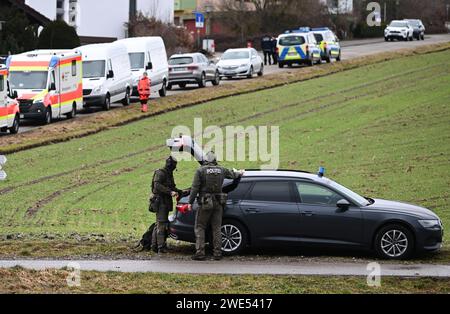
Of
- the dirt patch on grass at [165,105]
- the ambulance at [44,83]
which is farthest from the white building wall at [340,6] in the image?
the ambulance at [44,83]

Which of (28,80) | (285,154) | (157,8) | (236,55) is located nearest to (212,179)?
(285,154)

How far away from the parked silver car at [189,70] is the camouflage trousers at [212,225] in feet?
107

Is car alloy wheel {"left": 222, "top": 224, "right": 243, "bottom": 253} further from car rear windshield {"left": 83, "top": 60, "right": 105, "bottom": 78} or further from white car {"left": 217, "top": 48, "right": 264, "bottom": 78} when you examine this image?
white car {"left": 217, "top": 48, "right": 264, "bottom": 78}

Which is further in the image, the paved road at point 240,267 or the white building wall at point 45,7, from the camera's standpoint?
the white building wall at point 45,7

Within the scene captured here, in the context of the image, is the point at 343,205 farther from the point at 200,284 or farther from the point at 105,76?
the point at 105,76

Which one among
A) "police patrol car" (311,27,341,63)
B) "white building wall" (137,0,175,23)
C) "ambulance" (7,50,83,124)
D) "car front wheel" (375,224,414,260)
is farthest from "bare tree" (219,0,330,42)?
"car front wheel" (375,224,414,260)

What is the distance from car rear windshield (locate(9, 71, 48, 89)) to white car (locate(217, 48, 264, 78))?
1612cm

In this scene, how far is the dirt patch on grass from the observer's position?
1315 inches

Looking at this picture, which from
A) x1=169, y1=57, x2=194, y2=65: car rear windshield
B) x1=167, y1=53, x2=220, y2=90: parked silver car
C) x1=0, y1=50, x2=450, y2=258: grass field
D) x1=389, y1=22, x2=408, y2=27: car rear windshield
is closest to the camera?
x1=0, y1=50, x2=450, y2=258: grass field

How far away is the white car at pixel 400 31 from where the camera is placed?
252 feet

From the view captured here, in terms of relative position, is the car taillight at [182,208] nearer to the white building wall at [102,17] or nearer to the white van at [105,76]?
the white van at [105,76]
